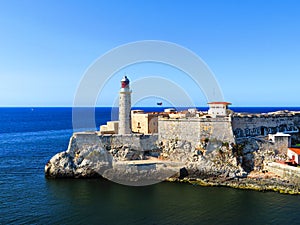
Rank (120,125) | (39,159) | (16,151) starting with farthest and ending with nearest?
1. (16,151)
2. (39,159)
3. (120,125)

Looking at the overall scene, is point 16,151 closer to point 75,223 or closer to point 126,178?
point 126,178

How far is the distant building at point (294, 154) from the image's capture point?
24.4m

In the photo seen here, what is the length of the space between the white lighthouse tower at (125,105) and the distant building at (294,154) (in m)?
15.6

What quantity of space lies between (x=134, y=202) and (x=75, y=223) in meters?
4.68

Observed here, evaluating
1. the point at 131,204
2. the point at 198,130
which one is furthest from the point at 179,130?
the point at 131,204

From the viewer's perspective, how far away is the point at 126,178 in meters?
24.9

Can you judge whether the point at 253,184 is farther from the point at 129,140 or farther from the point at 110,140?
the point at 110,140

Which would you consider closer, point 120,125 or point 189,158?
point 189,158

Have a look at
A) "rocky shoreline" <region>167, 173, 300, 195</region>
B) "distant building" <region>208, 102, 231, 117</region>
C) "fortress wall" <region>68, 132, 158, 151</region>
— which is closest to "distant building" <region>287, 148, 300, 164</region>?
"rocky shoreline" <region>167, 173, 300, 195</region>

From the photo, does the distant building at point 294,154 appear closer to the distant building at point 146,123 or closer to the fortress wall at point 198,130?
the fortress wall at point 198,130

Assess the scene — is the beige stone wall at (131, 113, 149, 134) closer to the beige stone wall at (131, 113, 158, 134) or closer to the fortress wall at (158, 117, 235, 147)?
the beige stone wall at (131, 113, 158, 134)

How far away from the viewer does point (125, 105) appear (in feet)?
95.0

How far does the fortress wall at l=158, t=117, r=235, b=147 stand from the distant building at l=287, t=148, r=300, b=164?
17.1ft

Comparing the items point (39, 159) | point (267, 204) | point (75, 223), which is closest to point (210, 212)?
point (267, 204)
